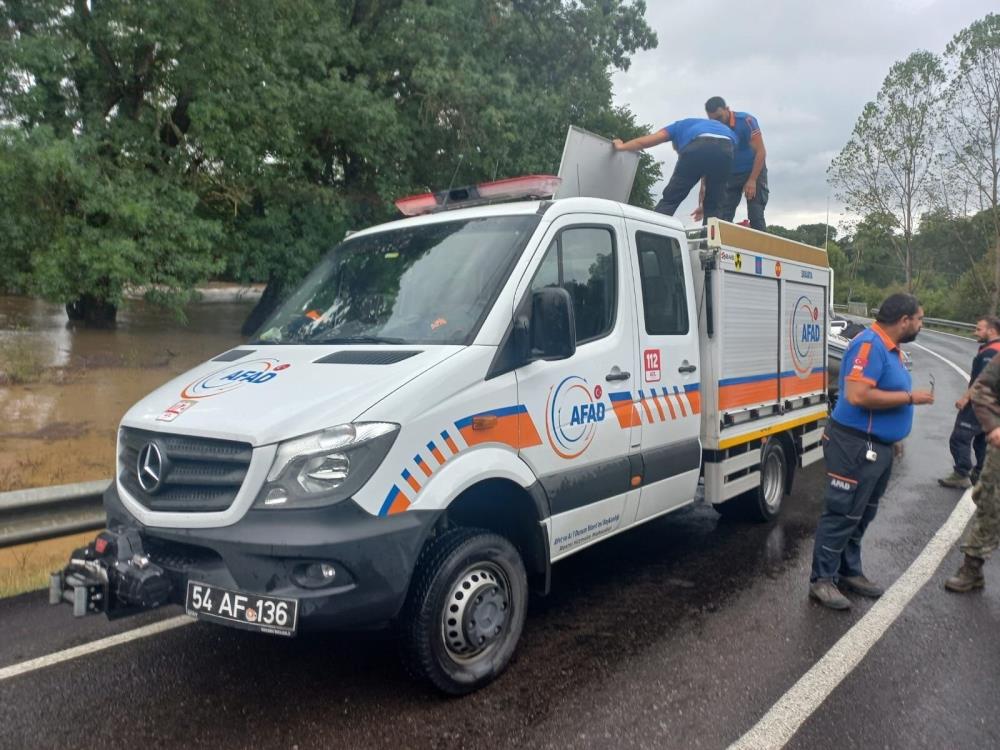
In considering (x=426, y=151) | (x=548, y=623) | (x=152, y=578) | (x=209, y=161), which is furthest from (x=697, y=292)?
(x=426, y=151)

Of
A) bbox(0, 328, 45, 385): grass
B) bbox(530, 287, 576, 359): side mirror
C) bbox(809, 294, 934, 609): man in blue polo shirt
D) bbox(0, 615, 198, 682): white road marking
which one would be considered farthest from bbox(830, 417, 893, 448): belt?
bbox(0, 328, 45, 385): grass

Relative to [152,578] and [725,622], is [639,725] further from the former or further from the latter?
[152,578]

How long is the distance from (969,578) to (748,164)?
4.28 m

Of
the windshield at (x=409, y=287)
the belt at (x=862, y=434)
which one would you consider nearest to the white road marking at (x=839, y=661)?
the belt at (x=862, y=434)

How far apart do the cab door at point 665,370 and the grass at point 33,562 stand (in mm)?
3840

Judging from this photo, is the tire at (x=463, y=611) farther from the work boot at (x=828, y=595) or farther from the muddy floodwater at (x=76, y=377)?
the muddy floodwater at (x=76, y=377)

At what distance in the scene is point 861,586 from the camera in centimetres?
497

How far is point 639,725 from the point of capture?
11.2 feet

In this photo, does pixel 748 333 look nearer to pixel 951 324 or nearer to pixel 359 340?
pixel 359 340

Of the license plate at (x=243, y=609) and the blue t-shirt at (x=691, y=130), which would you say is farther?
the blue t-shirt at (x=691, y=130)

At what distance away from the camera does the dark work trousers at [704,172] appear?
21.7ft

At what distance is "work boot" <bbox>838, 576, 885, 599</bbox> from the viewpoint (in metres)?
4.92

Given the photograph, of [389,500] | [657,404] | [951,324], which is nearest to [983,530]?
[657,404]

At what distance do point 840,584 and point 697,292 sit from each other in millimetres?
2111
